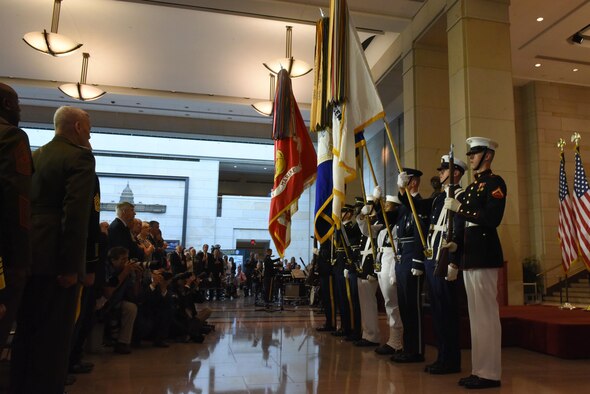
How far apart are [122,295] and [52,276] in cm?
289

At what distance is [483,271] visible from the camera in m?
3.50

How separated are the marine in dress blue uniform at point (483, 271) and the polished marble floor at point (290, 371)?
179 millimetres

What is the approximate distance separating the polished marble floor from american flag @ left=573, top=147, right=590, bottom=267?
128 inches

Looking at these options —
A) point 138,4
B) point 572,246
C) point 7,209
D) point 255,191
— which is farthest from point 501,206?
point 255,191

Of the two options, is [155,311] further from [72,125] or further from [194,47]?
[194,47]

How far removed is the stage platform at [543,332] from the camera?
4.54 meters

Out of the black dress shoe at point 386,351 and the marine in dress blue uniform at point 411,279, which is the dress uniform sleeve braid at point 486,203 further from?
the black dress shoe at point 386,351

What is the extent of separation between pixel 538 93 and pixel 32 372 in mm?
13234

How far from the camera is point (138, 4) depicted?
9.19 m

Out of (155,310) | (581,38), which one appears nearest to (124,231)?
(155,310)

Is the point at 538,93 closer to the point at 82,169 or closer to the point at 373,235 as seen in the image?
the point at 373,235

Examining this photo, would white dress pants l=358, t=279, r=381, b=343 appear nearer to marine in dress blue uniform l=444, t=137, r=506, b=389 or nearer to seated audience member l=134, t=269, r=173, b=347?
marine in dress blue uniform l=444, t=137, r=506, b=389

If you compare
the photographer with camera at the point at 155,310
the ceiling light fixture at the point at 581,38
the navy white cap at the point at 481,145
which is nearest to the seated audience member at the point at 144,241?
the photographer with camera at the point at 155,310

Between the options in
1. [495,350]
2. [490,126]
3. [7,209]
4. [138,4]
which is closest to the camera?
[7,209]
